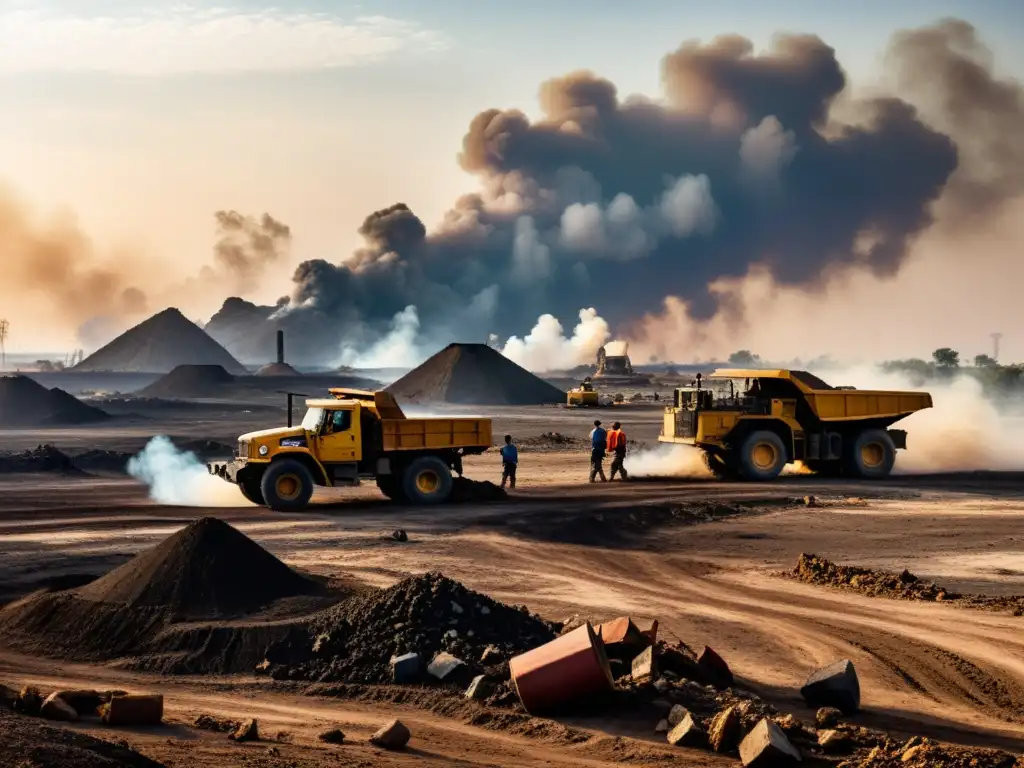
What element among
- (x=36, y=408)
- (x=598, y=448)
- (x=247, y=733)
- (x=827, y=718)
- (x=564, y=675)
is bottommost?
(x=827, y=718)

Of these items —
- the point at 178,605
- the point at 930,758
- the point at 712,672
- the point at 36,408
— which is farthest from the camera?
the point at 36,408

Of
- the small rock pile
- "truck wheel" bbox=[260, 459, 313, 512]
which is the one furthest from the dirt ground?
the small rock pile

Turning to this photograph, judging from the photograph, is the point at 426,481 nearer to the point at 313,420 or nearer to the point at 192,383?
the point at 313,420

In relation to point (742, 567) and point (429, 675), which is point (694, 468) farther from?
point (429, 675)

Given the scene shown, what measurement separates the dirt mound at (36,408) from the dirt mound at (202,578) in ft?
189

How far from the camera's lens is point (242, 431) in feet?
209

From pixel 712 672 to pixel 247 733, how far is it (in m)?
4.91

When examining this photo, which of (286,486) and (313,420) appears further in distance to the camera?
(313,420)

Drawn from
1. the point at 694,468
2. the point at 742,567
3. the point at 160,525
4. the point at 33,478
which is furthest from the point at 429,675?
the point at 33,478

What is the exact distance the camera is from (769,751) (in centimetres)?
1106

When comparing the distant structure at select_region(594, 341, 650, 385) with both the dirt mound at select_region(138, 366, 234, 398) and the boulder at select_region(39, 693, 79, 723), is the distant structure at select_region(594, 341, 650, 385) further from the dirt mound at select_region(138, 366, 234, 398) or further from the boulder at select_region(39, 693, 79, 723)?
the boulder at select_region(39, 693, 79, 723)

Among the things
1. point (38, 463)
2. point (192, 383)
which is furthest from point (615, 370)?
point (38, 463)

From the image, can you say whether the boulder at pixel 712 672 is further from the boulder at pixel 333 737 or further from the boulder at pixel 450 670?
the boulder at pixel 333 737

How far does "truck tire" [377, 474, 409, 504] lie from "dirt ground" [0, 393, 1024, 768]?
320 millimetres
